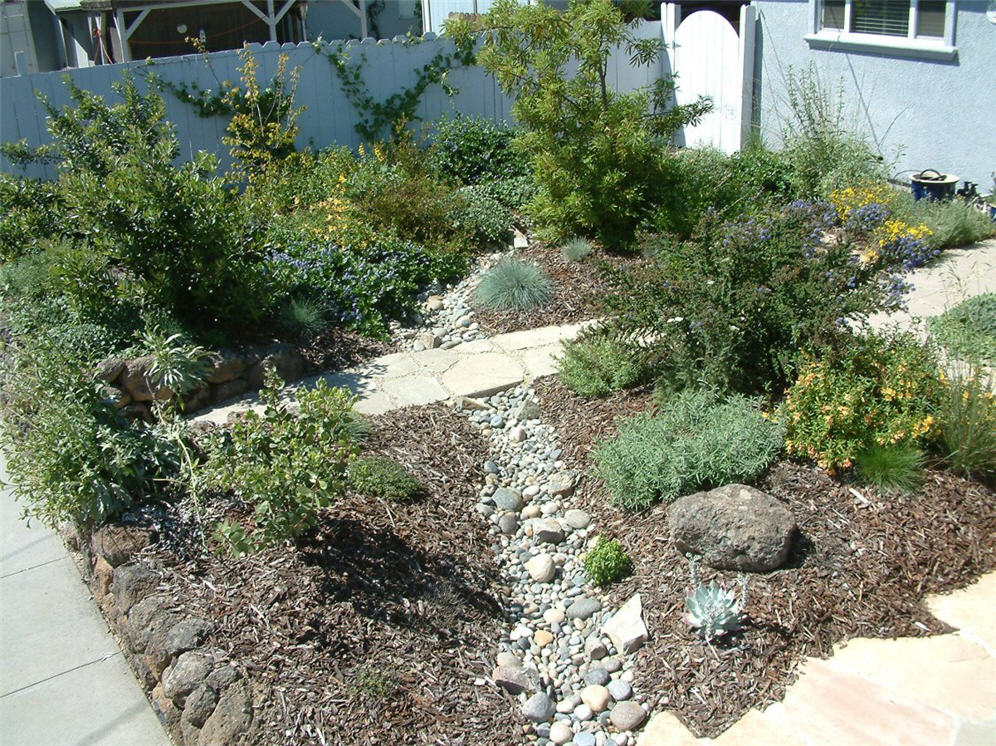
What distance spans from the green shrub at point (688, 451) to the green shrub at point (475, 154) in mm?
5385

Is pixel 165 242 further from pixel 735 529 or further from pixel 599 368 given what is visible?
pixel 735 529

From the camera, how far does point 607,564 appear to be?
443cm

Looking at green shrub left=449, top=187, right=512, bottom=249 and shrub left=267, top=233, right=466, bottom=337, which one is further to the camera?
green shrub left=449, top=187, right=512, bottom=249

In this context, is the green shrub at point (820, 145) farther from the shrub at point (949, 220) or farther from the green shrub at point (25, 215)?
the green shrub at point (25, 215)

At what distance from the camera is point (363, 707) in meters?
3.68

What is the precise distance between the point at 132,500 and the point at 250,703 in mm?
1613

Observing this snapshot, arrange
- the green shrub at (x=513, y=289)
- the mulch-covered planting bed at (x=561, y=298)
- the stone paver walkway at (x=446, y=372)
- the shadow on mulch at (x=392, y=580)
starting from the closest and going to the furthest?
1. the shadow on mulch at (x=392, y=580)
2. the stone paver walkway at (x=446, y=372)
3. the mulch-covered planting bed at (x=561, y=298)
4. the green shrub at (x=513, y=289)

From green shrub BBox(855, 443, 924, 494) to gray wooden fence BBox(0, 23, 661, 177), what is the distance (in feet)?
25.0

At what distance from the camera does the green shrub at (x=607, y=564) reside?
4.44 meters

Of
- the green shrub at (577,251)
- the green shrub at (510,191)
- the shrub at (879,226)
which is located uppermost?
the green shrub at (510,191)

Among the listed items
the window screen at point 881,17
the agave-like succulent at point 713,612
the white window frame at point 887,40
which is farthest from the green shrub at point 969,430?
the window screen at point 881,17

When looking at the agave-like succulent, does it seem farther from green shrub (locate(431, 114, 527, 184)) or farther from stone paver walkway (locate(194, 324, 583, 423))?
green shrub (locate(431, 114, 527, 184))

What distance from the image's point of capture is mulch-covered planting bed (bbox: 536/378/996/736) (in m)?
3.84


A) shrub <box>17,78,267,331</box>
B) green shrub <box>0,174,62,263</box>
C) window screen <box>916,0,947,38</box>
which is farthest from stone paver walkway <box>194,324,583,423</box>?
window screen <box>916,0,947,38</box>
